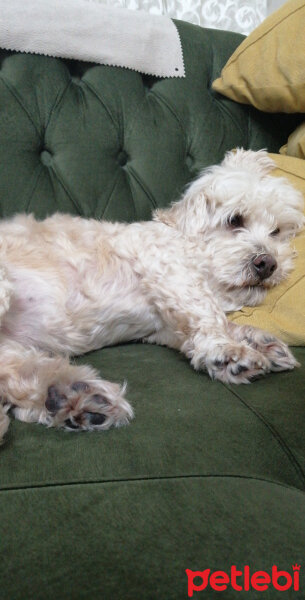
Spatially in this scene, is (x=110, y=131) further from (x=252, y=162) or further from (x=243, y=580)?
(x=243, y=580)

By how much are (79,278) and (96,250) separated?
145 mm

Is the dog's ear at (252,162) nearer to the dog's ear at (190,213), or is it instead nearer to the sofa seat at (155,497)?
the dog's ear at (190,213)

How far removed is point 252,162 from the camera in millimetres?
1976

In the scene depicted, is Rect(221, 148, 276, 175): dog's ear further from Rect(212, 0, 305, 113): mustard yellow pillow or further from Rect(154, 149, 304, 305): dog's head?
Rect(212, 0, 305, 113): mustard yellow pillow

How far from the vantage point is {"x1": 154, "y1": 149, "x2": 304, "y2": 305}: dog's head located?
1.76 metres

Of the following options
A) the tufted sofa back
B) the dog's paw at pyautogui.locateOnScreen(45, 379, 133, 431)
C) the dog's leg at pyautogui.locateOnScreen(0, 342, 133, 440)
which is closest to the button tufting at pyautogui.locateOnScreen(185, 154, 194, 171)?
the tufted sofa back

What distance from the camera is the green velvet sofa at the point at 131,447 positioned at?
Answer: 2.19 ft

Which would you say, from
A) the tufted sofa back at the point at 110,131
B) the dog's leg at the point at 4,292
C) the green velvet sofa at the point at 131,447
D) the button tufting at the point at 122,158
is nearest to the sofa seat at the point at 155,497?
the green velvet sofa at the point at 131,447

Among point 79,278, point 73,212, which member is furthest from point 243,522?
point 73,212

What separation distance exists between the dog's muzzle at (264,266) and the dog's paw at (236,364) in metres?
0.40

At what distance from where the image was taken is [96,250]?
1.74 meters

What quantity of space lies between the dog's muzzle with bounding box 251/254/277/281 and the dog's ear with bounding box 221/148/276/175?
42cm

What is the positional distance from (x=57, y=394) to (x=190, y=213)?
3.12 feet

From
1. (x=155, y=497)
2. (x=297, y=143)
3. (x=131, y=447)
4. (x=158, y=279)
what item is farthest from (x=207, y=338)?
(x=297, y=143)
